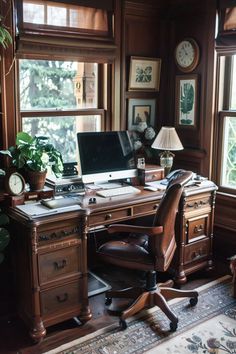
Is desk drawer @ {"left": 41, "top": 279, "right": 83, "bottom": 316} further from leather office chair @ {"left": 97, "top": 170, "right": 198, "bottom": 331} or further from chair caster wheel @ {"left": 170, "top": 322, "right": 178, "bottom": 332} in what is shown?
chair caster wheel @ {"left": 170, "top": 322, "right": 178, "bottom": 332}

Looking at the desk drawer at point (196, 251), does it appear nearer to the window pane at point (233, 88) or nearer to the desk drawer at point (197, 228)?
the desk drawer at point (197, 228)

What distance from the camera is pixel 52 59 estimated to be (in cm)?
321

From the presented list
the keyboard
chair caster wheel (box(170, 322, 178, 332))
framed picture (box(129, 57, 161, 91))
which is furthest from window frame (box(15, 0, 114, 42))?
chair caster wheel (box(170, 322, 178, 332))

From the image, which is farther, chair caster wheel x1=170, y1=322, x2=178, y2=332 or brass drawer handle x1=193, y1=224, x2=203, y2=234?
brass drawer handle x1=193, y1=224, x2=203, y2=234

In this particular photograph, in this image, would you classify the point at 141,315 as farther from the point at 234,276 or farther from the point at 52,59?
the point at 52,59

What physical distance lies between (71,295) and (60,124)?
1.42m

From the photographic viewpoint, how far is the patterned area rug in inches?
96.8

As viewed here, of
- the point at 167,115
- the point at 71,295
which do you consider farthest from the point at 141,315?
the point at 167,115

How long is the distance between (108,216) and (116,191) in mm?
305

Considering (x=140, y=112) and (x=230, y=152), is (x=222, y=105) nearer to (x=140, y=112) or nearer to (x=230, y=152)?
(x=230, y=152)

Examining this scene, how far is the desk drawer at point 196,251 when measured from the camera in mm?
3250

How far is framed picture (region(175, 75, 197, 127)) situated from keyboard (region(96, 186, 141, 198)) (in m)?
1.07

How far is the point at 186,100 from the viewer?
3.84m

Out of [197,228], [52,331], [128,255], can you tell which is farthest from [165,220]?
[52,331]
